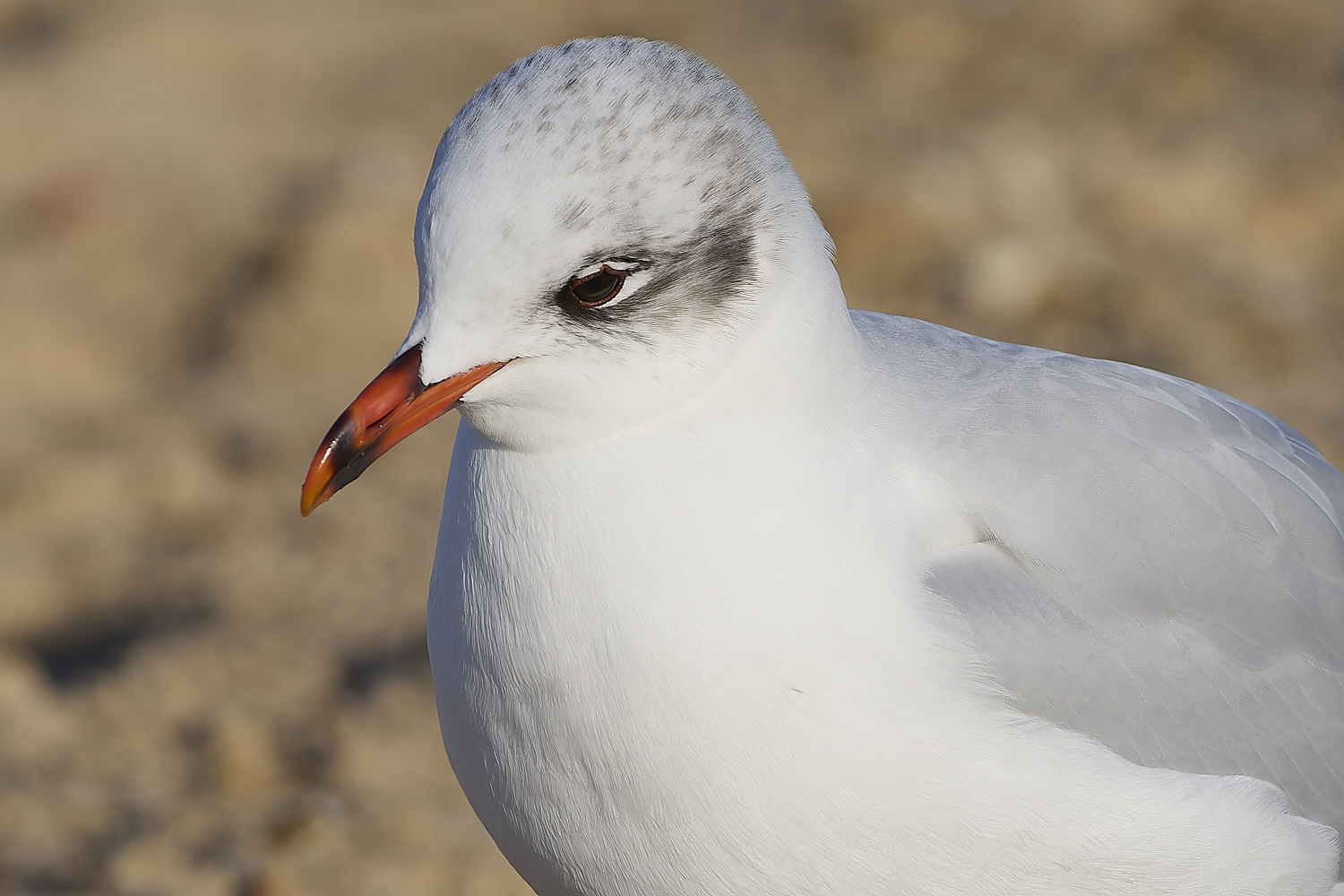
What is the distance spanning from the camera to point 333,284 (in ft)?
18.7

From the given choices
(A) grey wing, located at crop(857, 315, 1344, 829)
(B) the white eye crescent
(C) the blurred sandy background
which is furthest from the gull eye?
(C) the blurred sandy background

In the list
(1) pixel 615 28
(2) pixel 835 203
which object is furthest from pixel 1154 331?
(1) pixel 615 28

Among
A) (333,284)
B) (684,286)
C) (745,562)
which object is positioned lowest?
(333,284)

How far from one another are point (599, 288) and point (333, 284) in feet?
12.5

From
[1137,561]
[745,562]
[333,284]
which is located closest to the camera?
[745,562]

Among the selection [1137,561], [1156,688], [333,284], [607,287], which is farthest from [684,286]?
[333,284]

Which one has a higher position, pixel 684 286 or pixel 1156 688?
pixel 684 286

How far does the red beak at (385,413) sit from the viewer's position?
2.10 meters

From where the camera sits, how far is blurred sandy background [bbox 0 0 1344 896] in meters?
3.82

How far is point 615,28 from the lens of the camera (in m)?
6.95

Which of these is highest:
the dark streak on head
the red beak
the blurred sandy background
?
the dark streak on head

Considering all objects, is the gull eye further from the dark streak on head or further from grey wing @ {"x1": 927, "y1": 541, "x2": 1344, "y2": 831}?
grey wing @ {"x1": 927, "y1": 541, "x2": 1344, "y2": 831}

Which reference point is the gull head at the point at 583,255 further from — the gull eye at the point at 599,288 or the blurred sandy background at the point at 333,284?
the blurred sandy background at the point at 333,284

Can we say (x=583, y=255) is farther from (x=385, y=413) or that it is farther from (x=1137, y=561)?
(x=1137, y=561)
